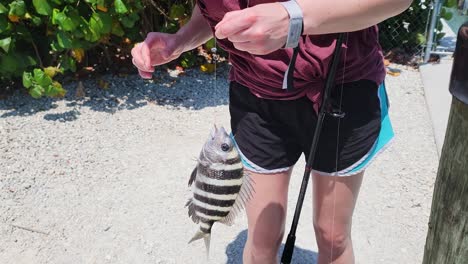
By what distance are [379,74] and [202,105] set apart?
3569 mm

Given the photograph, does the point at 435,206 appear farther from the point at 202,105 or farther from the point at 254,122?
the point at 202,105

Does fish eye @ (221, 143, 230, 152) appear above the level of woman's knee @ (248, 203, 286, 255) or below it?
above

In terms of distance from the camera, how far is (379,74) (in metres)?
1.99

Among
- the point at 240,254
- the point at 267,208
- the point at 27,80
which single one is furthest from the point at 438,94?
the point at 27,80

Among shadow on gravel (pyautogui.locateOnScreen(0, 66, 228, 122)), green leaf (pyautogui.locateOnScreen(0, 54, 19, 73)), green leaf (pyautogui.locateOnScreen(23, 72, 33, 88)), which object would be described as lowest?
shadow on gravel (pyautogui.locateOnScreen(0, 66, 228, 122))

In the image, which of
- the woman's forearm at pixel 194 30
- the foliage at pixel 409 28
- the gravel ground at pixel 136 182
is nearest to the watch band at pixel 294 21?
the woman's forearm at pixel 194 30

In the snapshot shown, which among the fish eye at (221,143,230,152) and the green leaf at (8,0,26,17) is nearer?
the fish eye at (221,143,230,152)

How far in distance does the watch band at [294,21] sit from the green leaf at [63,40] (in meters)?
3.87

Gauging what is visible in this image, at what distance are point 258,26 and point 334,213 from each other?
0.96m

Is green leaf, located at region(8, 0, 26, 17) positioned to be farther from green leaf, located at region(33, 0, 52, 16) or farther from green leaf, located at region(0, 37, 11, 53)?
green leaf, located at region(0, 37, 11, 53)

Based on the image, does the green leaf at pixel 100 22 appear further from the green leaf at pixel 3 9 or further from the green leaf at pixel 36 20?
the green leaf at pixel 3 9

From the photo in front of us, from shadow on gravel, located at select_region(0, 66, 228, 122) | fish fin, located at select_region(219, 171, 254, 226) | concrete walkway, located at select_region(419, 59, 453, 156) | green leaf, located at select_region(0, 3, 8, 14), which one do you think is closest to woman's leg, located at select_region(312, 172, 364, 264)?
fish fin, located at select_region(219, 171, 254, 226)

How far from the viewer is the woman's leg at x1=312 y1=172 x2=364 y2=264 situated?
2076 millimetres

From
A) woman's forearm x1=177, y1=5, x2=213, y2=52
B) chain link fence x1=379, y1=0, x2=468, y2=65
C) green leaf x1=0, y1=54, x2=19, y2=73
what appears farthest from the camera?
chain link fence x1=379, y1=0, x2=468, y2=65
